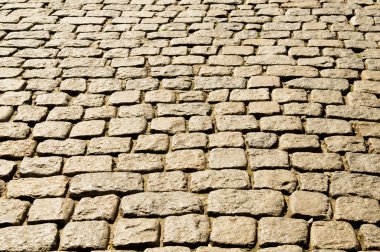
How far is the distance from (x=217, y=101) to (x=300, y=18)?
2150 mm

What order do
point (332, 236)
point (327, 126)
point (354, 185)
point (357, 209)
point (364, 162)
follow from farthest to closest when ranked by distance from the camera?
1. point (327, 126)
2. point (364, 162)
3. point (354, 185)
4. point (357, 209)
5. point (332, 236)

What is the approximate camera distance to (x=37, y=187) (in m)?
3.24

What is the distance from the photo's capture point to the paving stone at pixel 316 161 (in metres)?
3.34

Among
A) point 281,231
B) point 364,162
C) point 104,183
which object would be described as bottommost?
point 364,162

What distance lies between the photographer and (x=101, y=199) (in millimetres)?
3125

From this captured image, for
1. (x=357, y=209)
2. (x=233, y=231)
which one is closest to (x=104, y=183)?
(x=233, y=231)

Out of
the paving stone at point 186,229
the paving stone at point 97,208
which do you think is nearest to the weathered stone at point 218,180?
the paving stone at point 186,229

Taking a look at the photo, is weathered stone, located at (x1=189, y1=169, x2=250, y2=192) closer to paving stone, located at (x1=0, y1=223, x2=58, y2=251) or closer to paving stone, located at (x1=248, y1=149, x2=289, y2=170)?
paving stone, located at (x1=248, y1=149, x2=289, y2=170)

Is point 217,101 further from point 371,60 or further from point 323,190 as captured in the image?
point 371,60

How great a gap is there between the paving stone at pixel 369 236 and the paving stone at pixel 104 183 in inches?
55.8

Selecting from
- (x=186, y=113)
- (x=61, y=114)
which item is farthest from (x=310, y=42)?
(x=61, y=114)

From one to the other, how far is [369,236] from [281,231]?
0.51 m

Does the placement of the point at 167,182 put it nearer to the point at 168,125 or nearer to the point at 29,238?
the point at 168,125

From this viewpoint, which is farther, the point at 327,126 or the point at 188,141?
the point at 327,126
